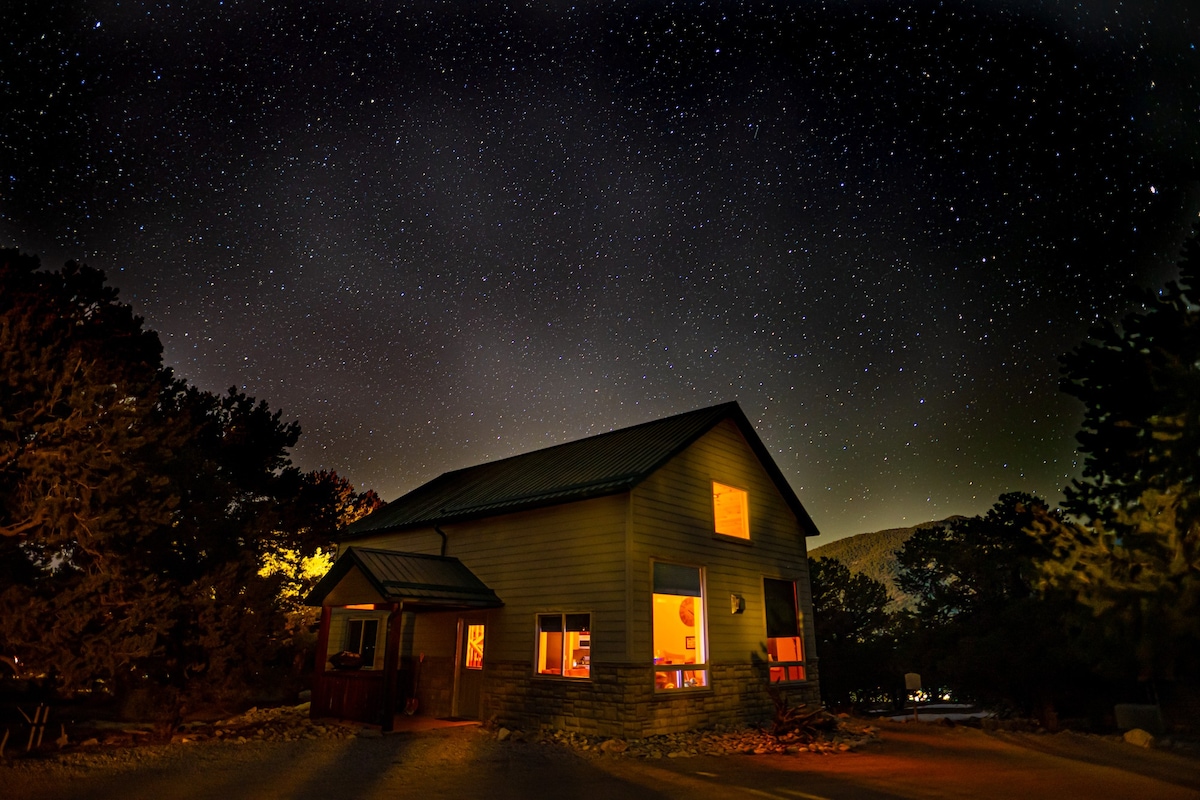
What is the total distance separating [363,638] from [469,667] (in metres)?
4.34

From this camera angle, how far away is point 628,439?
19.4 meters

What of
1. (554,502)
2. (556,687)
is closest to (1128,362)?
(554,502)

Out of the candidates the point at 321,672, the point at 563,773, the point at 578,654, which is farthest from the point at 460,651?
the point at 563,773

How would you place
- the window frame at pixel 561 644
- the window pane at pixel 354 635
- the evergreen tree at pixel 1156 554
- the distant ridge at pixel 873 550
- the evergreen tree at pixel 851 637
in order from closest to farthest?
the evergreen tree at pixel 1156 554 < the window frame at pixel 561 644 < the window pane at pixel 354 635 < the evergreen tree at pixel 851 637 < the distant ridge at pixel 873 550

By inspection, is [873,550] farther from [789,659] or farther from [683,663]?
[683,663]

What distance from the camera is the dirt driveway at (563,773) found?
30.6 feet

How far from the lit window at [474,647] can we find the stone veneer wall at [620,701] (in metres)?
0.80

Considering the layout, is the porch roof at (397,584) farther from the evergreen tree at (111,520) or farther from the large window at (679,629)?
the large window at (679,629)

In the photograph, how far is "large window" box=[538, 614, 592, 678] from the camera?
595 inches

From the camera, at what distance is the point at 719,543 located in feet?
56.5

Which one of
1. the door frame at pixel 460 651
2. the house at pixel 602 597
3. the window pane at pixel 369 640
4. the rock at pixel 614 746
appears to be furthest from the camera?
the window pane at pixel 369 640

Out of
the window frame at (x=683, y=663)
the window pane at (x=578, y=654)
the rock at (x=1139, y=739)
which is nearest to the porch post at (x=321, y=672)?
the window pane at (x=578, y=654)

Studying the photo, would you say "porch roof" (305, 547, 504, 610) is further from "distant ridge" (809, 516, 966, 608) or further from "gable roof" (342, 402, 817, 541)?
"distant ridge" (809, 516, 966, 608)

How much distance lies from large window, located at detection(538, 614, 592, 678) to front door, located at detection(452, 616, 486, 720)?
1.99 metres
